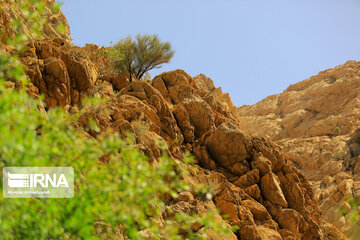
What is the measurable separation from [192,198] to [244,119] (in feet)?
116

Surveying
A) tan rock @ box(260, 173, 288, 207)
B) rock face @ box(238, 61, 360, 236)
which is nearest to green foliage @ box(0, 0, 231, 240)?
tan rock @ box(260, 173, 288, 207)

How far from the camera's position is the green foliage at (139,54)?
2244 cm

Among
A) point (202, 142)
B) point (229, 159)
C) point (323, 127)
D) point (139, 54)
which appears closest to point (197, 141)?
point (202, 142)

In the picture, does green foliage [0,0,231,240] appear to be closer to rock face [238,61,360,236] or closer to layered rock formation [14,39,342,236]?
layered rock formation [14,39,342,236]

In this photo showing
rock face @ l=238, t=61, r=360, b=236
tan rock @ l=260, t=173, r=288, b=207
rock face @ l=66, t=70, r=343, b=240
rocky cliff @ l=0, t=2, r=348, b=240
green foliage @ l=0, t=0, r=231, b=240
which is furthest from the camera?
rock face @ l=238, t=61, r=360, b=236

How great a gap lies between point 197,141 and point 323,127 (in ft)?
83.7

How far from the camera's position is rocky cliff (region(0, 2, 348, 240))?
41.7ft

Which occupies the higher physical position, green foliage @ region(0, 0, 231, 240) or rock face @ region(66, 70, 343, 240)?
rock face @ region(66, 70, 343, 240)

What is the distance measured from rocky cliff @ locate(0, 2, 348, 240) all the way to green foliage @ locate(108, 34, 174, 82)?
3140 mm

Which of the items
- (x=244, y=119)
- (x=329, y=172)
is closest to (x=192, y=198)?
(x=329, y=172)

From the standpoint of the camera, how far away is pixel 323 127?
3822 cm

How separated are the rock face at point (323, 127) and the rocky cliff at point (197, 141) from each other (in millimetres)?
11873

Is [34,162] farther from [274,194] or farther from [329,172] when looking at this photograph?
[329,172]

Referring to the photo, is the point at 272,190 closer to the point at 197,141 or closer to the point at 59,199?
the point at 197,141
